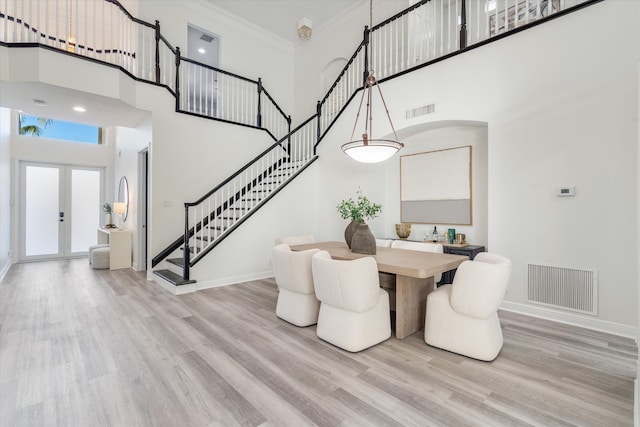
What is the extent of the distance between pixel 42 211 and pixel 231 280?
5.75m

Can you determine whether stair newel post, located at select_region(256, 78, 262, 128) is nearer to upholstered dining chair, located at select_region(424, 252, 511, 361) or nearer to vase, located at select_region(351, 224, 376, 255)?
vase, located at select_region(351, 224, 376, 255)

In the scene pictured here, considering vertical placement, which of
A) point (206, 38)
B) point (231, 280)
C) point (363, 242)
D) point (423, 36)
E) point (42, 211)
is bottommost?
point (231, 280)

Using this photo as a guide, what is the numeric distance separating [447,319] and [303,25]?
4777 millimetres

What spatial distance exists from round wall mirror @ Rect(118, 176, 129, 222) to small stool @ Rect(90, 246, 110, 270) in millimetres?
996

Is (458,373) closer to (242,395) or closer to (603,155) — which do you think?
(242,395)

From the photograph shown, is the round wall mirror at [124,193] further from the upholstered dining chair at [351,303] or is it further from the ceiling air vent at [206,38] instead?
the upholstered dining chair at [351,303]

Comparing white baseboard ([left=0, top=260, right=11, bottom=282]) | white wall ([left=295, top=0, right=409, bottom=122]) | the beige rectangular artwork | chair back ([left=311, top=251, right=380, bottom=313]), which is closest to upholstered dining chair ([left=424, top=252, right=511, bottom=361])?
chair back ([left=311, top=251, right=380, bottom=313])

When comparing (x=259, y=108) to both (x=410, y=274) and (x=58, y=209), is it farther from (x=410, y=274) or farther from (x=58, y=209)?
(x=410, y=274)

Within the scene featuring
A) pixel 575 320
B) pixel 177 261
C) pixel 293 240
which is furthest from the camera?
pixel 177 261

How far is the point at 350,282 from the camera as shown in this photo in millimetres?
2584

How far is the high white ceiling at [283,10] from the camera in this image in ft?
22.1

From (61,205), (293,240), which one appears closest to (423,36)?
(293,240)

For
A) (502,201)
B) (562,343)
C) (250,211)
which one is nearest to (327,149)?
(250,211)

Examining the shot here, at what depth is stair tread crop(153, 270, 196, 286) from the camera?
4.47m
